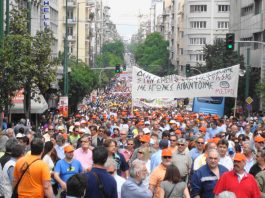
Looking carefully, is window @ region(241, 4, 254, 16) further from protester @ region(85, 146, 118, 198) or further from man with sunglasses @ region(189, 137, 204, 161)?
protester @ region(85, 146, 118, 198)

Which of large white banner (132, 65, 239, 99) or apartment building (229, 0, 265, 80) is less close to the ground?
apartment building (229, 0, 265, 80)

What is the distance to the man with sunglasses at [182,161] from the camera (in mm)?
14695

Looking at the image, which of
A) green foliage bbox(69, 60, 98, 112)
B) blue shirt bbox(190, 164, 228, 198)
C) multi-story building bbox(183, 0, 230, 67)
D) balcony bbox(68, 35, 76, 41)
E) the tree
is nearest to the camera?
blue shirt bbox(190, 164, 228, 198)

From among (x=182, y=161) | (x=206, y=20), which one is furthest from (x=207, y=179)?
(x=206, y=20)

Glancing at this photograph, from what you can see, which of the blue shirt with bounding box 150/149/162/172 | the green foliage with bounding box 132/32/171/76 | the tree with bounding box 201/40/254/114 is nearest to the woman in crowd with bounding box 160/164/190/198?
the blue shirt with bounding box 150/149/162/172

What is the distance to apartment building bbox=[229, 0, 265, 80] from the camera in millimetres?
67450

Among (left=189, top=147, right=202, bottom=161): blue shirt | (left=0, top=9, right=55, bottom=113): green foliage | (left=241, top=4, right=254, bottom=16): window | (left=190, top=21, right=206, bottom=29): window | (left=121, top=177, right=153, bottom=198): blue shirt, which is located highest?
(left=190, top=21, right=206, bottom=29): window

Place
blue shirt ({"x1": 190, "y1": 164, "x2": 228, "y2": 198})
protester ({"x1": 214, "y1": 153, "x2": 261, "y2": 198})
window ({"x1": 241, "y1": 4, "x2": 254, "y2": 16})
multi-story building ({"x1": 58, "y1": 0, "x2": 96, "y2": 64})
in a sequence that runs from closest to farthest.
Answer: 1. protester ({"x1": 214, "y1": 153, "x2": 261, "y2": 198})
2. blue shirt ({"x1": 190, "y1": 164, "x2": 228, "y2": 198})
3. window ({"x1": 241, "y1": 4, "x2": 254, "y2": 16})
4. multi-story building ({"x1": 58, "y1": 0, "x2": 96, "y2": 64})

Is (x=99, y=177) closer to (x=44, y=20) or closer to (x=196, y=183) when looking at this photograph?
(x=196, y=183)

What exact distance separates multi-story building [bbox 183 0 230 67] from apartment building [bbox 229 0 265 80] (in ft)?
138

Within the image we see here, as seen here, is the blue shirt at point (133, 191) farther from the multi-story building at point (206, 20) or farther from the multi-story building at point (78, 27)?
the multi-story building at point (206, 20)

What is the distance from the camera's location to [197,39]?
132m

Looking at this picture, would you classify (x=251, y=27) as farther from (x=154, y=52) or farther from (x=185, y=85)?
(x=154, y=52)

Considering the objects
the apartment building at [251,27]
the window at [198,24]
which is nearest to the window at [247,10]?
the apartment building at [251,27]
